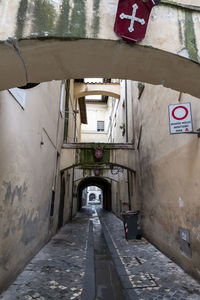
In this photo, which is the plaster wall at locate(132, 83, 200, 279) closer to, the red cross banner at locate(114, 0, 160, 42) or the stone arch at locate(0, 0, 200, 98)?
the stone arch at locate(0, 0, 200, 98)

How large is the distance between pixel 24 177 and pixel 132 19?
3.86 meters

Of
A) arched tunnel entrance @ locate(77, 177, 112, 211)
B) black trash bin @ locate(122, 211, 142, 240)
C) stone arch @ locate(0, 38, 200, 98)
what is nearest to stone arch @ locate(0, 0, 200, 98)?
stone arch @ locate(0, 38, 200, 98)

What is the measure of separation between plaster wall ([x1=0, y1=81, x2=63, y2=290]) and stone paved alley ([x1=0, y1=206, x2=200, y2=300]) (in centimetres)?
41

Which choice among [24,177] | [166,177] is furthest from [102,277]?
[166,177]

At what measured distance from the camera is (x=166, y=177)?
226 inches

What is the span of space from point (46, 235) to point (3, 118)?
193 inches

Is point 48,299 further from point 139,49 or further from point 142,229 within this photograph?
point 142,229

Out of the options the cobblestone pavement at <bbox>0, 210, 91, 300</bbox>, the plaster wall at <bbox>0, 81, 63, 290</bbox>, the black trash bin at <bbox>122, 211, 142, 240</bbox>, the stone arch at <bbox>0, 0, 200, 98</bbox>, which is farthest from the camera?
the black trash bin at <bbox>122, 211, 142, 240</bbox>

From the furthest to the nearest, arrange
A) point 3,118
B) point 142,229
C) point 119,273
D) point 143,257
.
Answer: point 142,229, point 143,257, point 119,273, point 3,118

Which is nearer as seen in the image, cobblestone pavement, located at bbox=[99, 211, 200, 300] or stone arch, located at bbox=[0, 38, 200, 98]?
stone arch, located at bbox=[0, 38, 200, 98]

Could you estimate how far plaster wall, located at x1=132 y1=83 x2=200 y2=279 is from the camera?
4.16 meters

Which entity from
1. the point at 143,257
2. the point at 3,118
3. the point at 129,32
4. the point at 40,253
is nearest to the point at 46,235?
the point at 40,253

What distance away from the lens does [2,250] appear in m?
3.49

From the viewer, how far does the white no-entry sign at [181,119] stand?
3.95 metres
